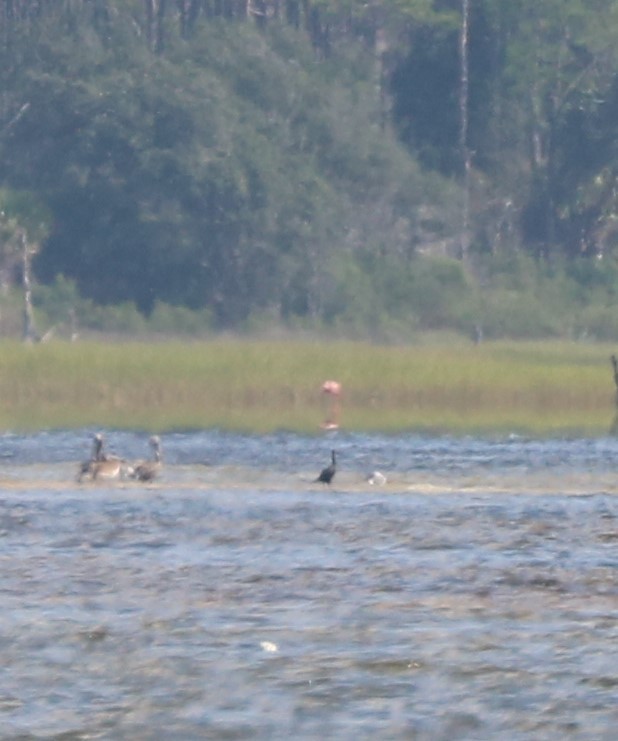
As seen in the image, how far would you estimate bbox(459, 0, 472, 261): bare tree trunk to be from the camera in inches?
2265

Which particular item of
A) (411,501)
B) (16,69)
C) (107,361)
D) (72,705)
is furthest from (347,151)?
(72,705)

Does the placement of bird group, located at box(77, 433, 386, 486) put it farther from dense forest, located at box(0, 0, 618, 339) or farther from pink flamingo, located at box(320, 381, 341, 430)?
dense forest, located at box(0, 0, 618, 339)

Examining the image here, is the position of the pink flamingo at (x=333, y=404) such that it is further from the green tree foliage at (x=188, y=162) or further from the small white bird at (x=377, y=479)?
the green tree foliage at (x=188, y=162)

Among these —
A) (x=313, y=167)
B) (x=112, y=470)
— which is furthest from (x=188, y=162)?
(x=112, y=470)

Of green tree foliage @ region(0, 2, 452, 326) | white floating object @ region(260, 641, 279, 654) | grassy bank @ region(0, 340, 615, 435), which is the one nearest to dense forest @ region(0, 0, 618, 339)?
green tree foliage @ region(0, 2, 452, 326)

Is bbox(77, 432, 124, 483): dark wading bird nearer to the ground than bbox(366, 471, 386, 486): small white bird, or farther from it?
farther from it

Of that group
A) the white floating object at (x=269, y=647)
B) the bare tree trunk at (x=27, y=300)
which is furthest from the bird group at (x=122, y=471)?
the bare tree trunk at (x=27, y=300)

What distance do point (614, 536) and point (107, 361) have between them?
16.2 meters

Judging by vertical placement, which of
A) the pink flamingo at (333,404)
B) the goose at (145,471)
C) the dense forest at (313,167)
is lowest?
the pink flamingo at (333,404)

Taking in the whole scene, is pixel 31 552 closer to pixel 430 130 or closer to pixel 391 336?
pixel 391 336

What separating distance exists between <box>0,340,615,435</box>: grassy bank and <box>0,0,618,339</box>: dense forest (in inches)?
588

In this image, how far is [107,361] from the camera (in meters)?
34.4

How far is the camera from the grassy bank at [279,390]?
3322 centimetres

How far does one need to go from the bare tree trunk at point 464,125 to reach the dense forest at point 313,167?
69mm
